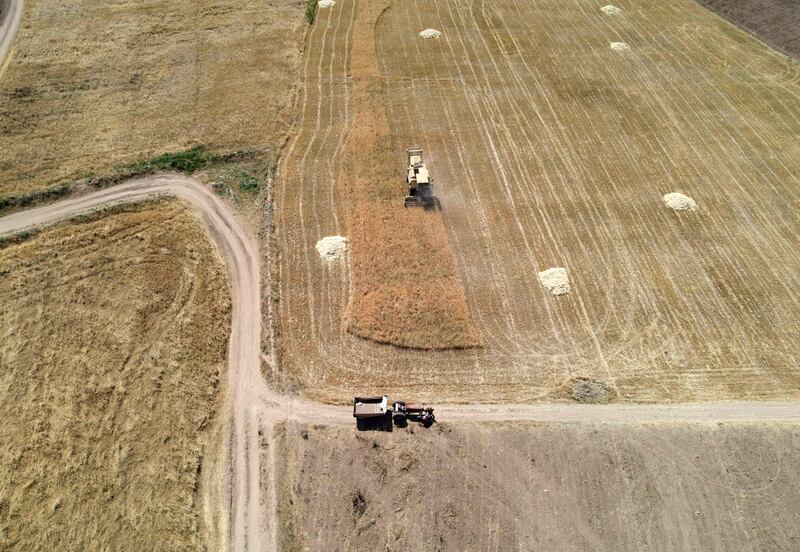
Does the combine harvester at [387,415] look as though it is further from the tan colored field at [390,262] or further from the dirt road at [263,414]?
the tan colored field at [390,262]

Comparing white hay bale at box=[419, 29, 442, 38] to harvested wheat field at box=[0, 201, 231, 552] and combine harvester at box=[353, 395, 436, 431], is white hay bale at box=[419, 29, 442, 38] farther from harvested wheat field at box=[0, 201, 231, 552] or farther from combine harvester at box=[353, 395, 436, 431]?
combine harvester at box=[353, 395, 436, 431]

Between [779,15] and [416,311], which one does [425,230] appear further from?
[779,15]

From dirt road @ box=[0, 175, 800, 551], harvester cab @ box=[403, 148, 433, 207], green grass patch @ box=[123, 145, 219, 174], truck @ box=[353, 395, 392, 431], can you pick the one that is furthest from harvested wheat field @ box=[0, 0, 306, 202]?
truck @ box=[353, 395, 392, 431]

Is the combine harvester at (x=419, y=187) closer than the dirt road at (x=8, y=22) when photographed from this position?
Yes

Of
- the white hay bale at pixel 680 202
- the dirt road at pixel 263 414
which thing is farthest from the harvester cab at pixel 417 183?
the white hay bale at pixel 680 202

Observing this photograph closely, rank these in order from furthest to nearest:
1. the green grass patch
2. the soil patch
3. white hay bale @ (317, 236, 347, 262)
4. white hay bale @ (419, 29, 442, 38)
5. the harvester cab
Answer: white hay bale @ (419, 29, 442, 38) → the green grass patch → the harvester cab → white hay bale @ (317, 236, 347, 262) → the soil patch

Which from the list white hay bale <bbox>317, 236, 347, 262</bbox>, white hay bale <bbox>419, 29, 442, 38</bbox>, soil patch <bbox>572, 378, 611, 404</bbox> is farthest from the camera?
white hay bale <bbox>419, 29, 442, 38</bbox>

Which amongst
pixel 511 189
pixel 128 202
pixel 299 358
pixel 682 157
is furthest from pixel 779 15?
pixel 128 202
